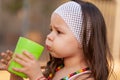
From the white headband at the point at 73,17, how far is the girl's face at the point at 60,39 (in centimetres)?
2

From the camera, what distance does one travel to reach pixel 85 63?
1.75m

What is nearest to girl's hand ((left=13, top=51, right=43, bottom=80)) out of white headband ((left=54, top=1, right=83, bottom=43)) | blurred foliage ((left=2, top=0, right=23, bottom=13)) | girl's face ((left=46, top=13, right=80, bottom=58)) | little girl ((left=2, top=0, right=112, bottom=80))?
little girl ((left=2, top=0, right=112, bottom=80))

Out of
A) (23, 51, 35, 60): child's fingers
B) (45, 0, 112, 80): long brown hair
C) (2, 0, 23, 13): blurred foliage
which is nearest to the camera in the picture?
(23, 51, 35, 60): child's fingers

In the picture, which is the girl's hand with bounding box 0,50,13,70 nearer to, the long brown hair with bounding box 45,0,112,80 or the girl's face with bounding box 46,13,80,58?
the girl's face with bounding box 46,13,80,58

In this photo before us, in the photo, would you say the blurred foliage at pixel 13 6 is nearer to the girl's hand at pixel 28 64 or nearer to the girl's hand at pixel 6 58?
the girl's hand at pixel 6 58

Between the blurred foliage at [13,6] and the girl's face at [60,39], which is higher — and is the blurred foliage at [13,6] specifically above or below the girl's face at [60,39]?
below

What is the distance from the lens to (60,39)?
1.65m

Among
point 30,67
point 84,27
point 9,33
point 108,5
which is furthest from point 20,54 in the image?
point 108,5

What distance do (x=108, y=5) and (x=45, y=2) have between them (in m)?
1.60

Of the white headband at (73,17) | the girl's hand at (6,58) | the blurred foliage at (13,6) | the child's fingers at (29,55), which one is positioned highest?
the white headband at (73,17)

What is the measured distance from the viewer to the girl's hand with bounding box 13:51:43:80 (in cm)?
160

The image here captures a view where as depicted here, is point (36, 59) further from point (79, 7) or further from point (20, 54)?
point (79, 7)

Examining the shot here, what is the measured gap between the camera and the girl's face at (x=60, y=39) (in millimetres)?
1643

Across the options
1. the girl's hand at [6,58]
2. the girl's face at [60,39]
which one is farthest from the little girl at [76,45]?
the girl's hand at [6,58]
